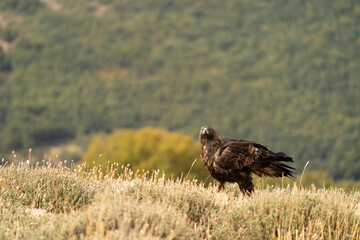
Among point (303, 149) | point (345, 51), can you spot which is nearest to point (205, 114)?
point (303, 149)

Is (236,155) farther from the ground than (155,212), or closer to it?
farther from the ground

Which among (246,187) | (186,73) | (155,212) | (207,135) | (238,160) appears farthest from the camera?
(186,73)

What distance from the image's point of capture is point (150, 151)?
4347 cm

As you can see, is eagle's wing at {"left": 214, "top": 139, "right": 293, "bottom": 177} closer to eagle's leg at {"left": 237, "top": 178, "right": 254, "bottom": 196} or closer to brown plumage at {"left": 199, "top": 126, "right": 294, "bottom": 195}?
brown plumage at {"left": 199, "top": 126, "right": 294, "bottom": 195}

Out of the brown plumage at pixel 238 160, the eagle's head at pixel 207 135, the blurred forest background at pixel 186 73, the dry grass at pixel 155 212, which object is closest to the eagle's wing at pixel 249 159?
the brown plumage at pixel 238 160

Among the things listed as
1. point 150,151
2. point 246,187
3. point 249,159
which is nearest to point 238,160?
point 249,159

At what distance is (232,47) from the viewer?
106562 millimetres

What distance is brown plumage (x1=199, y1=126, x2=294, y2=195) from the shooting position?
25.1 ft

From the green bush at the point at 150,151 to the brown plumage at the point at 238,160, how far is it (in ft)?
72.7

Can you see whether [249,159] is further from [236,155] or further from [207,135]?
[207,135]

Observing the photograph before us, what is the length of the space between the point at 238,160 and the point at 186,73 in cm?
9739

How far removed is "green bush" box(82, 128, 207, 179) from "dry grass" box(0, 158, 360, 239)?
22766 millimetres

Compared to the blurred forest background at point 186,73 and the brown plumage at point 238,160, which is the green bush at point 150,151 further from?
the blurred forest background at point 186,73

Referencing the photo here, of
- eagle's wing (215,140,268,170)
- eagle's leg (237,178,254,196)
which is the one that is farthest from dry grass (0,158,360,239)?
eagle's wing (215,140,268,170)
